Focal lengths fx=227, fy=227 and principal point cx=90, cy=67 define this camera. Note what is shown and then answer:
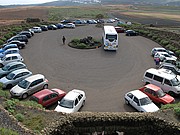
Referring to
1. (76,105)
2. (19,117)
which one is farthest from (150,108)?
(19,117)

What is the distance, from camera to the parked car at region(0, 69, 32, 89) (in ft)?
72.1

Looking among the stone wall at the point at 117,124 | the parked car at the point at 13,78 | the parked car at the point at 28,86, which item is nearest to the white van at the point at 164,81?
the stone wall at the point at 117,124

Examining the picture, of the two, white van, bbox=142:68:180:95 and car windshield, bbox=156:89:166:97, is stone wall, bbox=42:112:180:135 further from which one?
white van, bbox=142:68:180:95

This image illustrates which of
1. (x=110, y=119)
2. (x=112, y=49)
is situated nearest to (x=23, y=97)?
(x=110, y=119)

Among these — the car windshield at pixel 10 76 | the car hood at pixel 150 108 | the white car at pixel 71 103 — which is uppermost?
the car windshield at pixel 10 76

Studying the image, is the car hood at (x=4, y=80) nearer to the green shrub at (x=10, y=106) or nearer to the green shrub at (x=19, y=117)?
the green shrub at (x=10, y=106)

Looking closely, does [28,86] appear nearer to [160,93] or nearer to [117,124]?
[117,124]

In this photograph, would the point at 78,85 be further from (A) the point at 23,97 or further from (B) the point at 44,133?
(B) the point at 44,133

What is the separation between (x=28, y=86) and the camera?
2039 cm

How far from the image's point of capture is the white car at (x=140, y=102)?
17.9 m

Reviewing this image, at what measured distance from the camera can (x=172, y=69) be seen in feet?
84.3

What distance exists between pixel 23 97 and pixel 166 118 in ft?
39.6

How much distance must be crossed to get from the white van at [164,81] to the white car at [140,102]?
12.0 feet

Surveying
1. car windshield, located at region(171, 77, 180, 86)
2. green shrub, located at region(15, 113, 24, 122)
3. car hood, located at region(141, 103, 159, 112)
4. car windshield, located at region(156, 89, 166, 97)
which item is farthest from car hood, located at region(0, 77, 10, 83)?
car windshield, located at region(171, 77, 180, 86)
